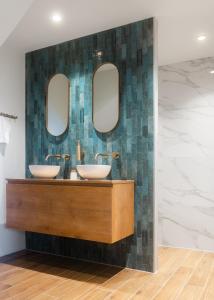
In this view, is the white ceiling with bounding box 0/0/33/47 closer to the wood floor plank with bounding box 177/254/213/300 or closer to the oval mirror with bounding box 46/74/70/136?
the oval mirror with bounding box 46/74/70/136

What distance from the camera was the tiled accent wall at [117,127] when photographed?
9.35 ft

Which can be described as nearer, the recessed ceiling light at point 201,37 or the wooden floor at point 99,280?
the wooden floor at point 99,280

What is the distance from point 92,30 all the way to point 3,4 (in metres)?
1.62

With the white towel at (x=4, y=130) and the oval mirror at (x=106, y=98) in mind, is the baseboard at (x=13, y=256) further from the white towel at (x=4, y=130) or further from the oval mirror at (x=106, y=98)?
the oval mirror at (x=106, y=98)

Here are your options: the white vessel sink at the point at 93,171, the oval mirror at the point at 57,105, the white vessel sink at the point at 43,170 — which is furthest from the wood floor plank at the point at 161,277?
the oval mirror at the point at 57,105

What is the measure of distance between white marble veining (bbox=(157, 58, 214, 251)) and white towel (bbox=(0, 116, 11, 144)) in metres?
1.98

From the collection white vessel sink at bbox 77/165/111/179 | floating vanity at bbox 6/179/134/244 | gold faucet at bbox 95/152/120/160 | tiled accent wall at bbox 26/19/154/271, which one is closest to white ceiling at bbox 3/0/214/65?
tiled accent wall at bbox 26/19/154/271

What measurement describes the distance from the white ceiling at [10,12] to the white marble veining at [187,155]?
260 cm

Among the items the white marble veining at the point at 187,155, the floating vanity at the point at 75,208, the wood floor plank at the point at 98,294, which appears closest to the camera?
the wood floor plank at the point at 98,294

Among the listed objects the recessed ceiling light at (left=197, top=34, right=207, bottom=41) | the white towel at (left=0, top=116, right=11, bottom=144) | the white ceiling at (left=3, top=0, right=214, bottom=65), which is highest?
the white ceiling at (left=3, top=0, right=214, bottom=65)

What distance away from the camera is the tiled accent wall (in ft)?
9.35

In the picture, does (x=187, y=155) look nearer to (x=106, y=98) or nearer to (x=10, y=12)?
(x=106, y=98)

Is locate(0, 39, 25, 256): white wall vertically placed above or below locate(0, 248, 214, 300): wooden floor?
above

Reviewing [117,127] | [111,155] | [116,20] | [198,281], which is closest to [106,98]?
[117,127]
